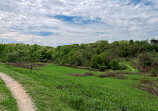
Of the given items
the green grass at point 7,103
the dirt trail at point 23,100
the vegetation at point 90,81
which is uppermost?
the green grass at point 7,103

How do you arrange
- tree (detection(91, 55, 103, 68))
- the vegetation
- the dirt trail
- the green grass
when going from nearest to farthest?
the green grass
the dirt trail
the vegetation
tree (detection(91, 55, 103, 68))

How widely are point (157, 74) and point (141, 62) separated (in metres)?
11.1

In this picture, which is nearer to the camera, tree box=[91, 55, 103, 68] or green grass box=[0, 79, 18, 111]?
green grass box=[0, 79, 18, 111]

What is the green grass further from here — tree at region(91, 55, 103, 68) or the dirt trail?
tree at region(91, 55, 103, 68)

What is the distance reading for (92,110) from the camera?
359 inches

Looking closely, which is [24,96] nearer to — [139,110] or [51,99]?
[51,99]

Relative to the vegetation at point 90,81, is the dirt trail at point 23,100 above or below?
above

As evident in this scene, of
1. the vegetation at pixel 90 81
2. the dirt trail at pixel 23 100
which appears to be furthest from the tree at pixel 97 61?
the dirt trail at pixel 23 100

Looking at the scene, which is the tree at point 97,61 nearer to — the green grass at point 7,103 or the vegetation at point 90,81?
the vegetation at point 90,81

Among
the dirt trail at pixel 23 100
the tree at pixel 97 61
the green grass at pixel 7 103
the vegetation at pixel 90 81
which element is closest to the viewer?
the green grass at pixel 7 103

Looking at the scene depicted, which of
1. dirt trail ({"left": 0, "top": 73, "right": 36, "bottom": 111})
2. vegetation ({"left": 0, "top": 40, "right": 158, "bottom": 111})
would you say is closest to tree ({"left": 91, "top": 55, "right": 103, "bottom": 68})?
vegetation ({"left": 0, "top": 40, "right": 158, "bottom": 111})

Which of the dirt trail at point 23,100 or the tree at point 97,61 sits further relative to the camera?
the tree at point 97,61

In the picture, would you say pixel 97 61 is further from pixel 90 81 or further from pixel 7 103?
pixel 7 103

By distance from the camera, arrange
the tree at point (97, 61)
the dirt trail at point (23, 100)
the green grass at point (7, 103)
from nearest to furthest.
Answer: the green grass at point (7, 103) → the dirt trail at point (23, 100) → the tree at point (97, 61)
